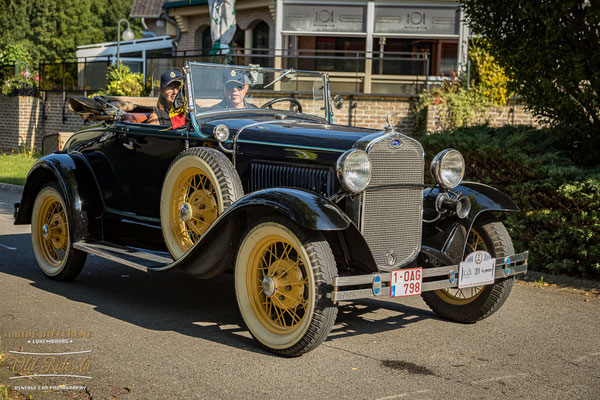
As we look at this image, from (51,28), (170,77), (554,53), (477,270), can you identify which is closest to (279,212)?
(477,270)

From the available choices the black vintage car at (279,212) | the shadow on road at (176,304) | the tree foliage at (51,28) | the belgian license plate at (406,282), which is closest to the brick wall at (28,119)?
the shadow on road at (176,304)

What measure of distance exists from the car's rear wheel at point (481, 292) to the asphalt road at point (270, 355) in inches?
5.0

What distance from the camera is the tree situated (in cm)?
740

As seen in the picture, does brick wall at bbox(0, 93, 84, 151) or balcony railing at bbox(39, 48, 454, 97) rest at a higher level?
balcony railing at bbox(39, 48, 454, 97)

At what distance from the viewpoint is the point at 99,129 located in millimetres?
6578

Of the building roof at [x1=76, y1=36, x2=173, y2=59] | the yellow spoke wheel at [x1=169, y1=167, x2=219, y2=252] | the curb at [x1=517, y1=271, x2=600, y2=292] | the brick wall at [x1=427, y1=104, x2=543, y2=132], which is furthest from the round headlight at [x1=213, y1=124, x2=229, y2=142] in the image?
the building roof at [x1=76, y1=36, x2=173, y2=59]

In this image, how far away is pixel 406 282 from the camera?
452 centimetres

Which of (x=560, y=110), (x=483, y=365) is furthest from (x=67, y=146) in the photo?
(x=560, y=110)

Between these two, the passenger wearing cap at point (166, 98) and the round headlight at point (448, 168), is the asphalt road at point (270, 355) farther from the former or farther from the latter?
the passenger wearing cap at point (166, 98)

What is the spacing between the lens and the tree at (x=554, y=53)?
7.40m

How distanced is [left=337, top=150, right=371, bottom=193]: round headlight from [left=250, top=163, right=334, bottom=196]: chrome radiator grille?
265mm

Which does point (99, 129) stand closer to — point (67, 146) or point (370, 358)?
point (67, 146)

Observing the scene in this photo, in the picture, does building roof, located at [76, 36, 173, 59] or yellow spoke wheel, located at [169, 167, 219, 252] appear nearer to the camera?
yellow spoke wheel, located at [169, 167, 219, 252]

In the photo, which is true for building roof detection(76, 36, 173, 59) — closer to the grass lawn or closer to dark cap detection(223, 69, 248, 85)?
the grass lawn
